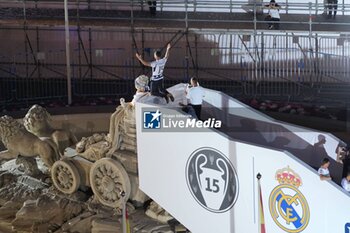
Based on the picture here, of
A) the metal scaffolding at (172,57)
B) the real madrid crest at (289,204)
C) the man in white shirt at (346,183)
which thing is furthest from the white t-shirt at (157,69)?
the metal scaffolding at (172,57)

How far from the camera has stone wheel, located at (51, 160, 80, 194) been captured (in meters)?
9.85

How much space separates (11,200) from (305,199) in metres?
5.50

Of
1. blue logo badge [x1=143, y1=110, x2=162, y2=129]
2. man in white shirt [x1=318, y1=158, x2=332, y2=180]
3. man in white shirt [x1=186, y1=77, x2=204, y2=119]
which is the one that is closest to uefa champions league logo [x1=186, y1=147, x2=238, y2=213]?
blue logo badge [x1=143, y1=110, x2=162, y2=129]

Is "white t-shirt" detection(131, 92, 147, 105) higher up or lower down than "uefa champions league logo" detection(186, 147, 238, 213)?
higher up

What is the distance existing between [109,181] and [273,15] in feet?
29.9

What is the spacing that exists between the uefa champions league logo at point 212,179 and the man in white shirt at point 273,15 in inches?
356

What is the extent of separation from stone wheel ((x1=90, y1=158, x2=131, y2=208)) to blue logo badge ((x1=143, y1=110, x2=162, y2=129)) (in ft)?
2.73

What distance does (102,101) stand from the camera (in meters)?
15.1

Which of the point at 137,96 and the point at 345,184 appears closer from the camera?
the point at 345,184

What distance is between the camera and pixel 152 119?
8.85 m

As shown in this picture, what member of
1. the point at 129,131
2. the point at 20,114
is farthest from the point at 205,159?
the point at 20,114

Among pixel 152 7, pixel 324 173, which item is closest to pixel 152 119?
pixel 324 173

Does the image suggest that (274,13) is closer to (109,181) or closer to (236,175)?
(109,181)

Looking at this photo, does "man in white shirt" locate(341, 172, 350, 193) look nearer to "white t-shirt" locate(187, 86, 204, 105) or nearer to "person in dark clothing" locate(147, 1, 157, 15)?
"white t-shirt" locate(187, 86, 204, 105)
